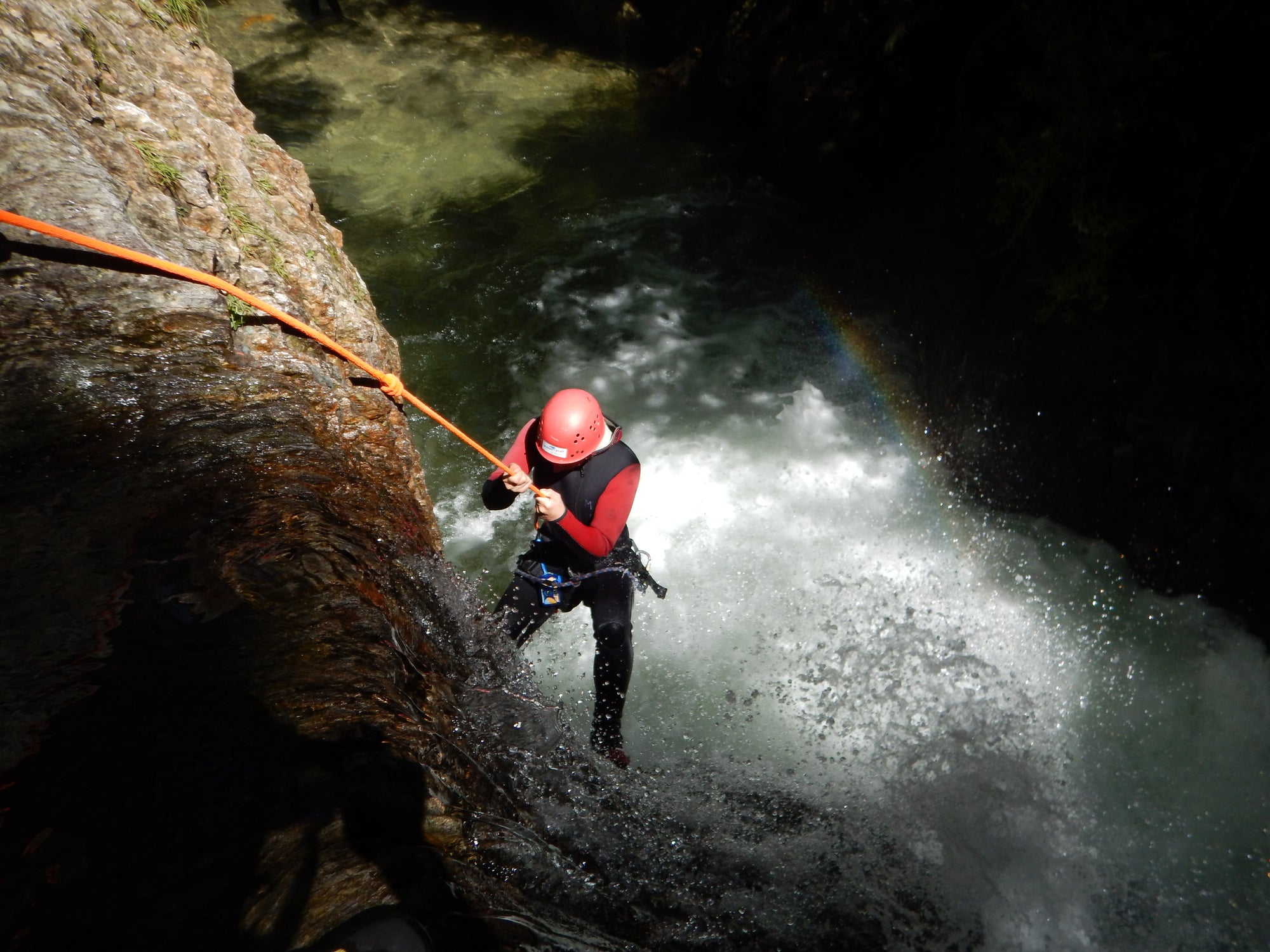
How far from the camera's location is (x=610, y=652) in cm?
393

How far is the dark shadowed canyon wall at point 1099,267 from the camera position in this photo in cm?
396

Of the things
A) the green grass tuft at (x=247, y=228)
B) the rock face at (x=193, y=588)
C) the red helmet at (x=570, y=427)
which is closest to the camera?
the rock face at (x=193, y=588)

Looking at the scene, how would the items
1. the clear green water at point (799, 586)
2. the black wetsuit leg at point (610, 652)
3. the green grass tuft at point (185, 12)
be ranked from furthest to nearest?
the green grass tuft at point (185, 12)
the black wetsuit leg at point (610, 652)
the clear green water at point (799, 586)

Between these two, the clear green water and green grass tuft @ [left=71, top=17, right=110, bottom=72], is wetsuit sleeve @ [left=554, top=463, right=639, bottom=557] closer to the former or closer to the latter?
the clear green water

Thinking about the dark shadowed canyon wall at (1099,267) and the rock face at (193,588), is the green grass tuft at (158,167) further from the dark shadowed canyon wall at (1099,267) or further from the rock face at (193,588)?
the dark shadowed canyon wall at (1099,267)

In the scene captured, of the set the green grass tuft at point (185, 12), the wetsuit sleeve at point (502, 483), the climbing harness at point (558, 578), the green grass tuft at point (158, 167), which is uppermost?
the green grass tuft at point (185, 12)

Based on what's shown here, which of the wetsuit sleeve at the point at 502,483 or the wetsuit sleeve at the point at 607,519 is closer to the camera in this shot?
the wetsuit sleeve at the point at 607,519

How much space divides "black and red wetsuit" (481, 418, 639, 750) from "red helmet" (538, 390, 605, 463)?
96 millimetres

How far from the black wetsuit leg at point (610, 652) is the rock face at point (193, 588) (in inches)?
22.6

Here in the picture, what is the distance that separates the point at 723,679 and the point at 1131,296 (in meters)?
3.40

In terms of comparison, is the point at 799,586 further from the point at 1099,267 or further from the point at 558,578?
the point at 1099,267

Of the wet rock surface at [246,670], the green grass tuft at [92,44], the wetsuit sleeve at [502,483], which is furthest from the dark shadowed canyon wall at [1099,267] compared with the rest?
the green grass tuft at [92,44]

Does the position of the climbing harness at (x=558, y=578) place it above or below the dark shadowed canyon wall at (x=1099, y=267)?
below

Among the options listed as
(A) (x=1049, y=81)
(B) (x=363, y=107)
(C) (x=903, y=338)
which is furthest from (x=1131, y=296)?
(B) (x=363, y=107)
